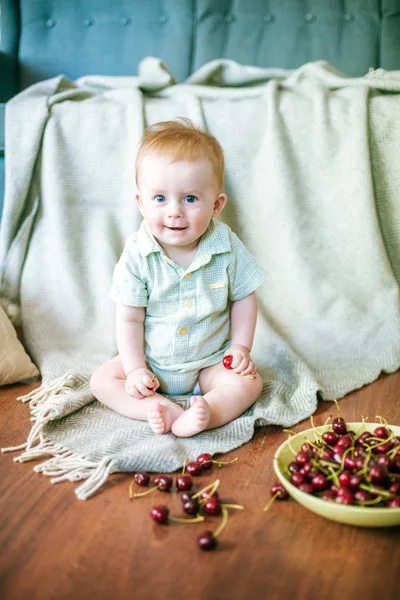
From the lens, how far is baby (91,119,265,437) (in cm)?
116

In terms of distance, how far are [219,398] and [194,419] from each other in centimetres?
9

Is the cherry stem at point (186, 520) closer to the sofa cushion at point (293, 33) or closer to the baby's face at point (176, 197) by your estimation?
the baby's face at point (176, 197)

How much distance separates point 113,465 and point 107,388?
231 millimetres

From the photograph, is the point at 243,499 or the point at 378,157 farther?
the point at 378,157

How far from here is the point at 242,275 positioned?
4.27ft

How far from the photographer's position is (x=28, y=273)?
1636 millimetres

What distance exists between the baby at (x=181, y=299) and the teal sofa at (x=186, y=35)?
1.18 m

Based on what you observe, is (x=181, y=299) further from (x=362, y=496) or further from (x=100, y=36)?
(x=100, y=36)

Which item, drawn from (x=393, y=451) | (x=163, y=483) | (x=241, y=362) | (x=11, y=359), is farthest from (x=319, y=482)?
(x=11, y=359)

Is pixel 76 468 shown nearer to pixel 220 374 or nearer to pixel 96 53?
pixel 220 374

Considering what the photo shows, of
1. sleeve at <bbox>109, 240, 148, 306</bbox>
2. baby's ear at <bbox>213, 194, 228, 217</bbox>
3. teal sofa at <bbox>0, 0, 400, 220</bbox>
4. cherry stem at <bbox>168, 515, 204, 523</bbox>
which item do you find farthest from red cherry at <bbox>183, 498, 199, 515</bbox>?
teal sofa at <bbox>0, 0, 400, 220</bbox>

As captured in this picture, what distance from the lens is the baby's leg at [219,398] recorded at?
1.14m

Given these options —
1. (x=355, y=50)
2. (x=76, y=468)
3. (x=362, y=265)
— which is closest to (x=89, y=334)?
(x=76, y=468)

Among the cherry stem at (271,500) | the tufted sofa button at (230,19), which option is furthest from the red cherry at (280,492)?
the tufted sofa button at (230,19)
